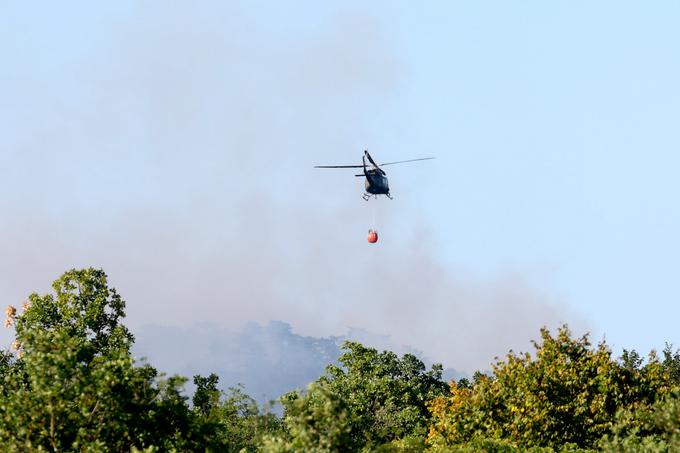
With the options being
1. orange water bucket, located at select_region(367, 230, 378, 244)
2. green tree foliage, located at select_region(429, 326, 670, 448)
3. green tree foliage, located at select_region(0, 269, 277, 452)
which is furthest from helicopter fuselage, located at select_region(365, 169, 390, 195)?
green tree foliage, located at select_region(0, 269, 277, 452)

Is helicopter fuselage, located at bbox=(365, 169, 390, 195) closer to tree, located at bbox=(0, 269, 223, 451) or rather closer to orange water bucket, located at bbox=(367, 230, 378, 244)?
orange water bucket, located at bbox=(367, 230, 378, 244)

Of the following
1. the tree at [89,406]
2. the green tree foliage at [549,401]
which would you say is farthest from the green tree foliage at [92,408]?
the green tree foliage at [549,401]

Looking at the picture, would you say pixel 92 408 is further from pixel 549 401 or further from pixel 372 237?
pixel 372 237

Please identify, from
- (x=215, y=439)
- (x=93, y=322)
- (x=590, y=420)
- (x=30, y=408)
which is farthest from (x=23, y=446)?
(x=590, y=420)

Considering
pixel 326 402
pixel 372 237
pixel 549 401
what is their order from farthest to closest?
pixel 372 237
pixel 549 401
pixel 326 402

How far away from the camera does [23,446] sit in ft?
99.7

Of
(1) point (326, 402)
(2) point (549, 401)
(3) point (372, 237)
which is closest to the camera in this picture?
(1) point (326, 402)

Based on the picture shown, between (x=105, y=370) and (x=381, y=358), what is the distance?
58.2 m

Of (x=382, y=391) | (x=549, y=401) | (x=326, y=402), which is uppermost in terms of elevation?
(x=382, y=391)

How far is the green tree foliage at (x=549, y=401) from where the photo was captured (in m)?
51.9

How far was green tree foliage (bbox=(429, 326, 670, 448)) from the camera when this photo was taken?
51.9m

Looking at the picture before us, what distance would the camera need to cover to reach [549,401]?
52688mm

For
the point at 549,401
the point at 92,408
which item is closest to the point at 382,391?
the point at 549,401

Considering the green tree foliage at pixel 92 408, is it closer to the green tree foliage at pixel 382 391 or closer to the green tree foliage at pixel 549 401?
the green tree foliage at pixel 549 401
